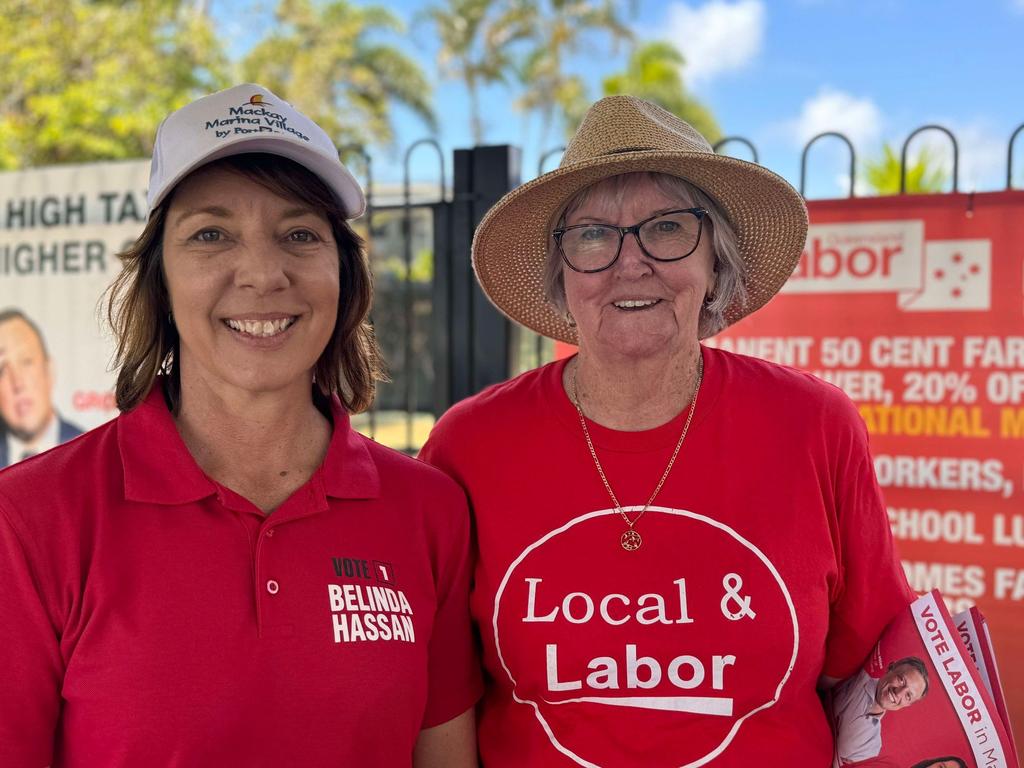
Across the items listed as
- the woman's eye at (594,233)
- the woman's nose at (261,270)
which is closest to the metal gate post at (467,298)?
the woman's eye at (594,233)

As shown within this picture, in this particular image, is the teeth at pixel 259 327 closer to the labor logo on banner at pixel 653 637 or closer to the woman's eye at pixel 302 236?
the woman's eye at pixel 302 236

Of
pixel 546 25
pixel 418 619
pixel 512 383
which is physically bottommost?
pixel 418 619

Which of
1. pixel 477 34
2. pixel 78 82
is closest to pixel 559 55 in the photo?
pixel 477 34

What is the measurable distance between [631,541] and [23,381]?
175 inches

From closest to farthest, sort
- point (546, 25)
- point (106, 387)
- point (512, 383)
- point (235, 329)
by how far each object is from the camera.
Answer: point (235, 329) → point (512, 383) → point (106, 387) → point (546, 25)

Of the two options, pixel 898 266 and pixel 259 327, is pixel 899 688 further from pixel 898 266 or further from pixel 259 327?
pixel 898 266

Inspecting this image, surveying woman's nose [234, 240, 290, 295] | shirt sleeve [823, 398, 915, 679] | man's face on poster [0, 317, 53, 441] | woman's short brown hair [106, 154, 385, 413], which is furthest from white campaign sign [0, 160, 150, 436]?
shirt sleeve [823, 398, 915, 679]

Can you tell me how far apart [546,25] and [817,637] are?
92.8 feet

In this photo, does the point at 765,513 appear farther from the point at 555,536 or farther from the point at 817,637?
the point at 555,536

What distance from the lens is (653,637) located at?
75.1 inches

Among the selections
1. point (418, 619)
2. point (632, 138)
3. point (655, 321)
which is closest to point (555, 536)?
point (418, 619)

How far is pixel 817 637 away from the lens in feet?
6.40

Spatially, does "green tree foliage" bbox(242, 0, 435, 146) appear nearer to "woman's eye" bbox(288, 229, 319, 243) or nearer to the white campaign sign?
the white campaign sign

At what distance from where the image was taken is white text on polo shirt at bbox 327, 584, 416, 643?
5.41ft
